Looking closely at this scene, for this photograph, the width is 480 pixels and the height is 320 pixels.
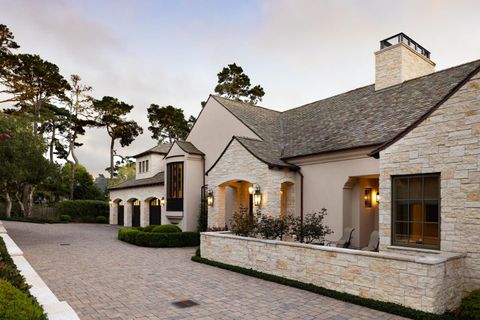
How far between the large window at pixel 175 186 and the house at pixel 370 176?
0.06 meters

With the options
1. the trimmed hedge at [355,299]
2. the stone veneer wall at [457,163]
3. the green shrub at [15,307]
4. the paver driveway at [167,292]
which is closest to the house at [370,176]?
the stone veneer wall at [457,163]

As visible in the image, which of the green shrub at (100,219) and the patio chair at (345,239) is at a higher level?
the patio chair at (345,239)

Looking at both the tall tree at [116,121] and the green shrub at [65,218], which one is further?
the tall tree at [116,121]

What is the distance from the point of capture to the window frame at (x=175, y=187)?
18781mm

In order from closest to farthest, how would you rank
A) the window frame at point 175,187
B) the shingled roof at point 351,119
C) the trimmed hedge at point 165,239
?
the shingled roof at point 351,119
the trimmed hedge at point 165,239
the window frame at point 175,187

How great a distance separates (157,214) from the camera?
23703mm

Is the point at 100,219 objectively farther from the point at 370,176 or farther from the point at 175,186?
the point at 370,176

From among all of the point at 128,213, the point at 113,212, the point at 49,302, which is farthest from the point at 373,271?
the point at 113,212

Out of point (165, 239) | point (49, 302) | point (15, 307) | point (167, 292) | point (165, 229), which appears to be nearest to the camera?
point (15, 307)

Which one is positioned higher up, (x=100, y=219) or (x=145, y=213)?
(x=145, y=213)

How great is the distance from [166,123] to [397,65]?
31346mm

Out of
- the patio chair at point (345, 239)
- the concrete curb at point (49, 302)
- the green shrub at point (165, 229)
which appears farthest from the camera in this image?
the green shrub at point (165, 229)

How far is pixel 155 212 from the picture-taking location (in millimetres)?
24016

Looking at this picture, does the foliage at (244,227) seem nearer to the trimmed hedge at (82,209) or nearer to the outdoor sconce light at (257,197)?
the outdoor sconce light at (257,197)
